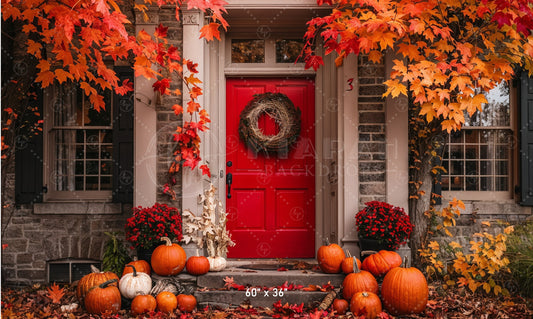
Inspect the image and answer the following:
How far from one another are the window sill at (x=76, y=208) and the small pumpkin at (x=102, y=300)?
1.48 m

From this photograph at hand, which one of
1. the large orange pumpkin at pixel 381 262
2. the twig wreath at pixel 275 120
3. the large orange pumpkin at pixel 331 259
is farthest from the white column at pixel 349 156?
the twig wreath at pixel 275 120

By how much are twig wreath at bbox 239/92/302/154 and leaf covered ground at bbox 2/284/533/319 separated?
222 cm

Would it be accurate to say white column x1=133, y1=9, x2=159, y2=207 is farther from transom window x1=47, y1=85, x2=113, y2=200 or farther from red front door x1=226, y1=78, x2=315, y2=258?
red front door x1=226, y1=78, x2=315, y2=258

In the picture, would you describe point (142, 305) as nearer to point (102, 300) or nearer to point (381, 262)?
point (102, 300)

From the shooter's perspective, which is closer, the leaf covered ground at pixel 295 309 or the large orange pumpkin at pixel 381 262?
the leaf covered ground at pixel 295 309

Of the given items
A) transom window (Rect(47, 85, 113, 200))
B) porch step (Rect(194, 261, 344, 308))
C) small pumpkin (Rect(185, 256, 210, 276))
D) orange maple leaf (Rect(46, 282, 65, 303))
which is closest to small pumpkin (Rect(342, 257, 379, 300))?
porch step (Rect(194, 261, 344, 308))

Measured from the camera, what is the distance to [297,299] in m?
4.51

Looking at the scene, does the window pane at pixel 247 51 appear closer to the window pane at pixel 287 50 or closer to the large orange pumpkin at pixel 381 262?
the window pane at pixel 287 50

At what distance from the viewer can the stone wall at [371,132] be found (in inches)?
206

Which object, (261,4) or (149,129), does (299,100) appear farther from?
(149,129)

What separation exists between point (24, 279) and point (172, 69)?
3.51 metres

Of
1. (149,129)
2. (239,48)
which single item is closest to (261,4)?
(239,48)

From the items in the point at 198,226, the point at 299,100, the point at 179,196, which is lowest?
the point at 198,226

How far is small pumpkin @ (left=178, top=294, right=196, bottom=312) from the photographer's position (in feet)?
14.5
